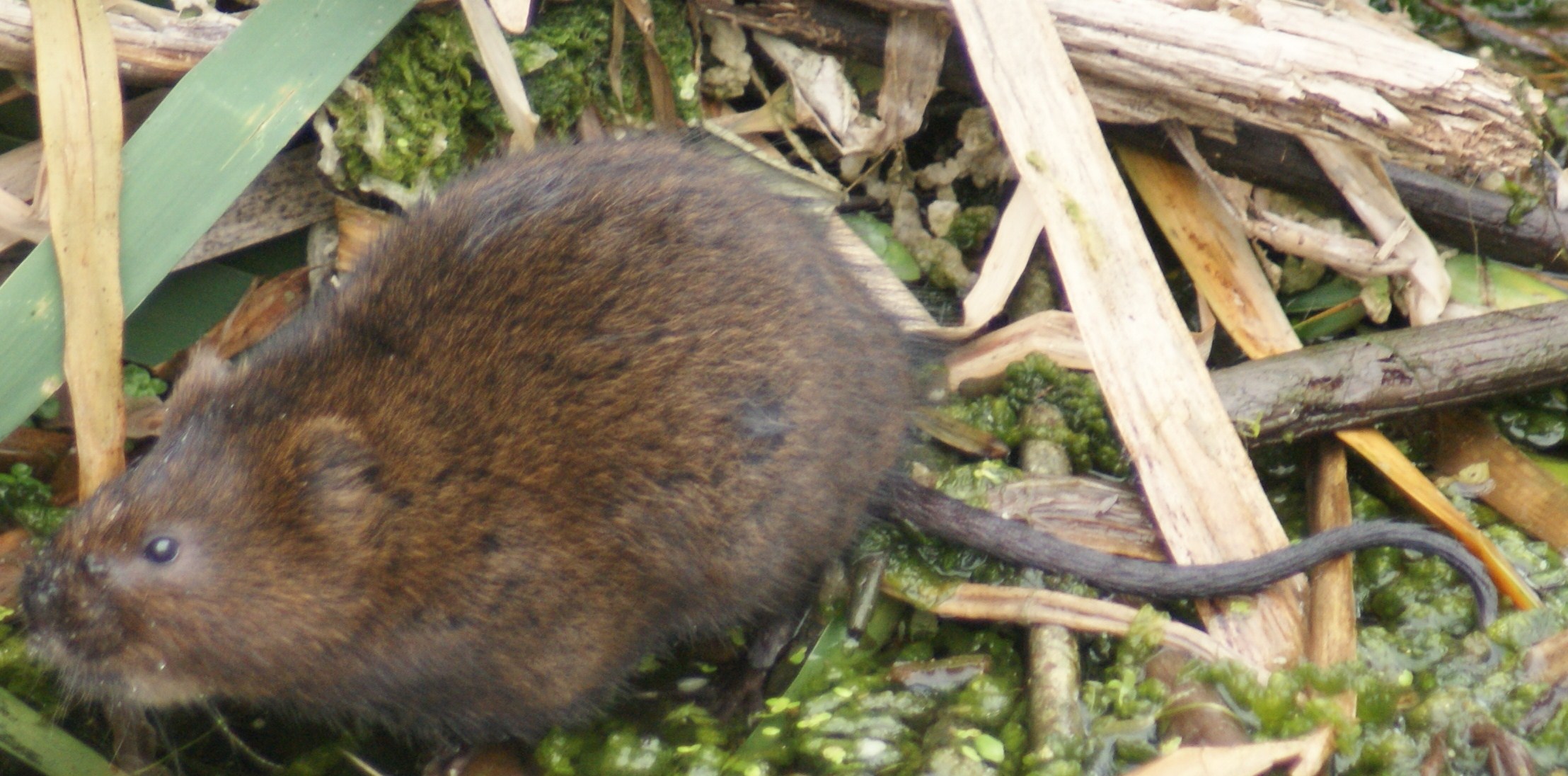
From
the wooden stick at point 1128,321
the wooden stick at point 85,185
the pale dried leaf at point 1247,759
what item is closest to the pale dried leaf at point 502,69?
the wooden stick at point 85,185

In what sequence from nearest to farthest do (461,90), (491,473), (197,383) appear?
(491,473)
(197,383)
(461,90)

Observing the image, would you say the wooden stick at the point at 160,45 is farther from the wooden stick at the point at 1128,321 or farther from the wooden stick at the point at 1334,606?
the wooden stick at the point at 1334,606

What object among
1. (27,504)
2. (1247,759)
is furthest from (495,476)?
(1247,759)

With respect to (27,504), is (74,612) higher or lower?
higher

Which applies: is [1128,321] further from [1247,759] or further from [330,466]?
[330,466]

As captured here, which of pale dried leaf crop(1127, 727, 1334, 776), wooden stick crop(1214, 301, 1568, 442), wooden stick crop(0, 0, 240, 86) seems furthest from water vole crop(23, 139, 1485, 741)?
wooden stick crop(0, 0, 240, 86)

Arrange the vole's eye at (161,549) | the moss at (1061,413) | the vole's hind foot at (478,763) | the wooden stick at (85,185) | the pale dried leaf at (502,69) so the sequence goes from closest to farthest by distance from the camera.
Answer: the vole's eye at (161,549)
the wooden stick at (85,185)
the vole's hind foot at (478,763)
the pale dried leaf at (502,69)
the moss at (1061,413)

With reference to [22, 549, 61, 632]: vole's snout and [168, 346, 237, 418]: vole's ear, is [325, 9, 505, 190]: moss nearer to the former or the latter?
[168, 346, 237, 418]: vole's ear

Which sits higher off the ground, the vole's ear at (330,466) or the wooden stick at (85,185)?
the wooden stick at (85,185)

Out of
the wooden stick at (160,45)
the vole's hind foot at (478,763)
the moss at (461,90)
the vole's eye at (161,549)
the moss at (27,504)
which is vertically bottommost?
the vole's hind foot at (478,763)
